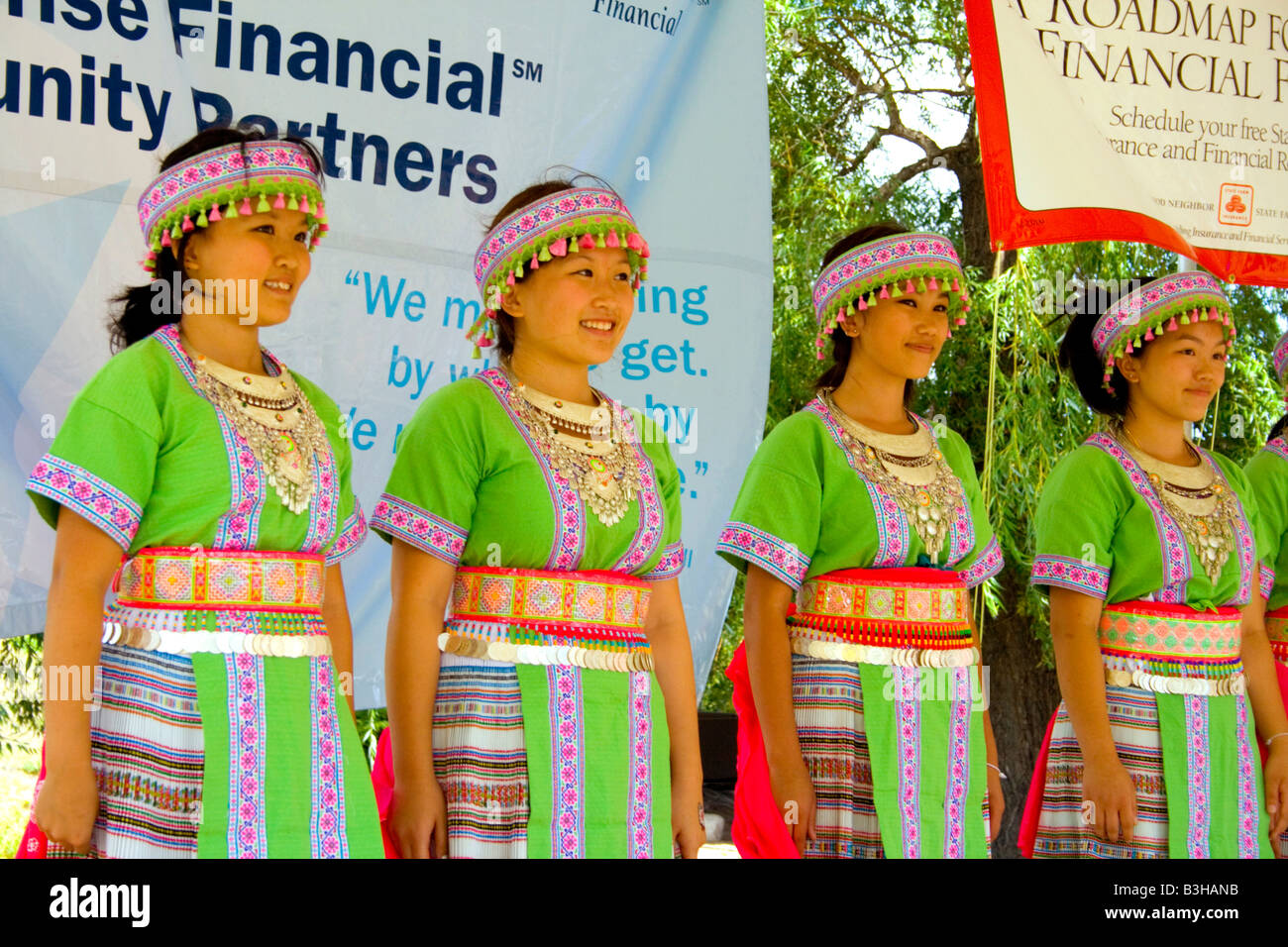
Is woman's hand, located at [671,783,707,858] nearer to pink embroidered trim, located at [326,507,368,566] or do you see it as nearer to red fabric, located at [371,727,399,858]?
red fabric, located at [371,727,399,858]

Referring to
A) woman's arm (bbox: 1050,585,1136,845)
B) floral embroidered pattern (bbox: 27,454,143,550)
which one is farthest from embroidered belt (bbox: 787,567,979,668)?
floral embroidered pattern (bbox: 27,454,143,550)

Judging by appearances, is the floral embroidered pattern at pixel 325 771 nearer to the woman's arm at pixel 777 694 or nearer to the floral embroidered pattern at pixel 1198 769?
the woman's arm at pixel 777 694

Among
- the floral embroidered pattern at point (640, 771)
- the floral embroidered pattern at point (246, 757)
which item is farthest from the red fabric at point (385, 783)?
the floral embroidered pattern at point (640, 771)

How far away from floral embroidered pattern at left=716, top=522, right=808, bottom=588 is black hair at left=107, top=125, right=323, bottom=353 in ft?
3.49

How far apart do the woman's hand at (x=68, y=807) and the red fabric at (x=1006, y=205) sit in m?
2.44

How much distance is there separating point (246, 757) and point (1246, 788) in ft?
7.26

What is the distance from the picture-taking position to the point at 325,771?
2.28m

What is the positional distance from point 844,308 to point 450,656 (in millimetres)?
1166

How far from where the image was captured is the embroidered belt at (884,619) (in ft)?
9.42

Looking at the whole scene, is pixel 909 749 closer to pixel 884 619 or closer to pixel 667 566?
pixel 884 619

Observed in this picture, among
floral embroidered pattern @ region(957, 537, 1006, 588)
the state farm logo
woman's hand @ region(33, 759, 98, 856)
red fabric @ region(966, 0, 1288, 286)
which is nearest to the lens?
woman's hand @ region(33, 759, 98, 856)

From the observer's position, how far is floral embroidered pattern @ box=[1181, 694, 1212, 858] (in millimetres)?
3203

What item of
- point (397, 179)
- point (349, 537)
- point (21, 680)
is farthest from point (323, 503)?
point (21, 680)

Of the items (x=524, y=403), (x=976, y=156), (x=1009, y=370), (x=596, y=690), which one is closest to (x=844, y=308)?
(x=524, y=403)
